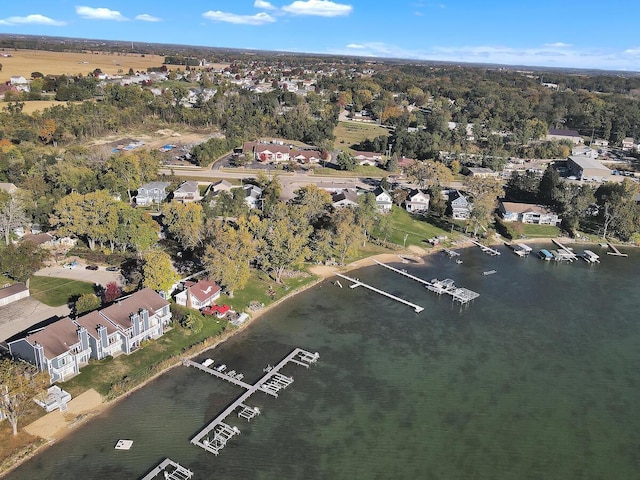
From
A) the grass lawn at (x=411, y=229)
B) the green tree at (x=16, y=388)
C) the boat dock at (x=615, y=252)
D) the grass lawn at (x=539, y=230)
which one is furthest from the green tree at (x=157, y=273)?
the boat dock at (x=615, y=252)

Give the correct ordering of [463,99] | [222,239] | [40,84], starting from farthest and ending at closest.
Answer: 1. [463,99]
2. [40,84]
3. [222,239]

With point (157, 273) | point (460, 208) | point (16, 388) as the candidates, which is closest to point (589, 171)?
point (460, 208)

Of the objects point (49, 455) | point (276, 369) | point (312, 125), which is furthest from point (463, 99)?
→ point (49, 455)

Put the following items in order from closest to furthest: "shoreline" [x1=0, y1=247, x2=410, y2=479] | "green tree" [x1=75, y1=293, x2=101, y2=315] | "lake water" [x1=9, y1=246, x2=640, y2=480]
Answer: "shoreline" [x1=0, y1=247, x2=410, y2=479]
"lake water" [x1=9, y1=246, x2=640, y2=480]
"green tree" [x1=75, y1=293, x2=101, y2=315]

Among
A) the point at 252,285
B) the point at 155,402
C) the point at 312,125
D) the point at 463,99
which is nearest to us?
the point at 155,402

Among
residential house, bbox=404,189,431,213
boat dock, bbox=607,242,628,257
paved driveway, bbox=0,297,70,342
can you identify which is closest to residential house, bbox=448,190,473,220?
residential house, bbox=404,189,431,213

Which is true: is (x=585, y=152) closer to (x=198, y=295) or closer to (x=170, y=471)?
(x=198, y=295)

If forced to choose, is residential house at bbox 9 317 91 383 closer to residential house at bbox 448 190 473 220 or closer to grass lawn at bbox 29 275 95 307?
grass lawn at bbox 29 275 95 307

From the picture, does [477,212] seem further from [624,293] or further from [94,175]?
Answer: [94,175]
